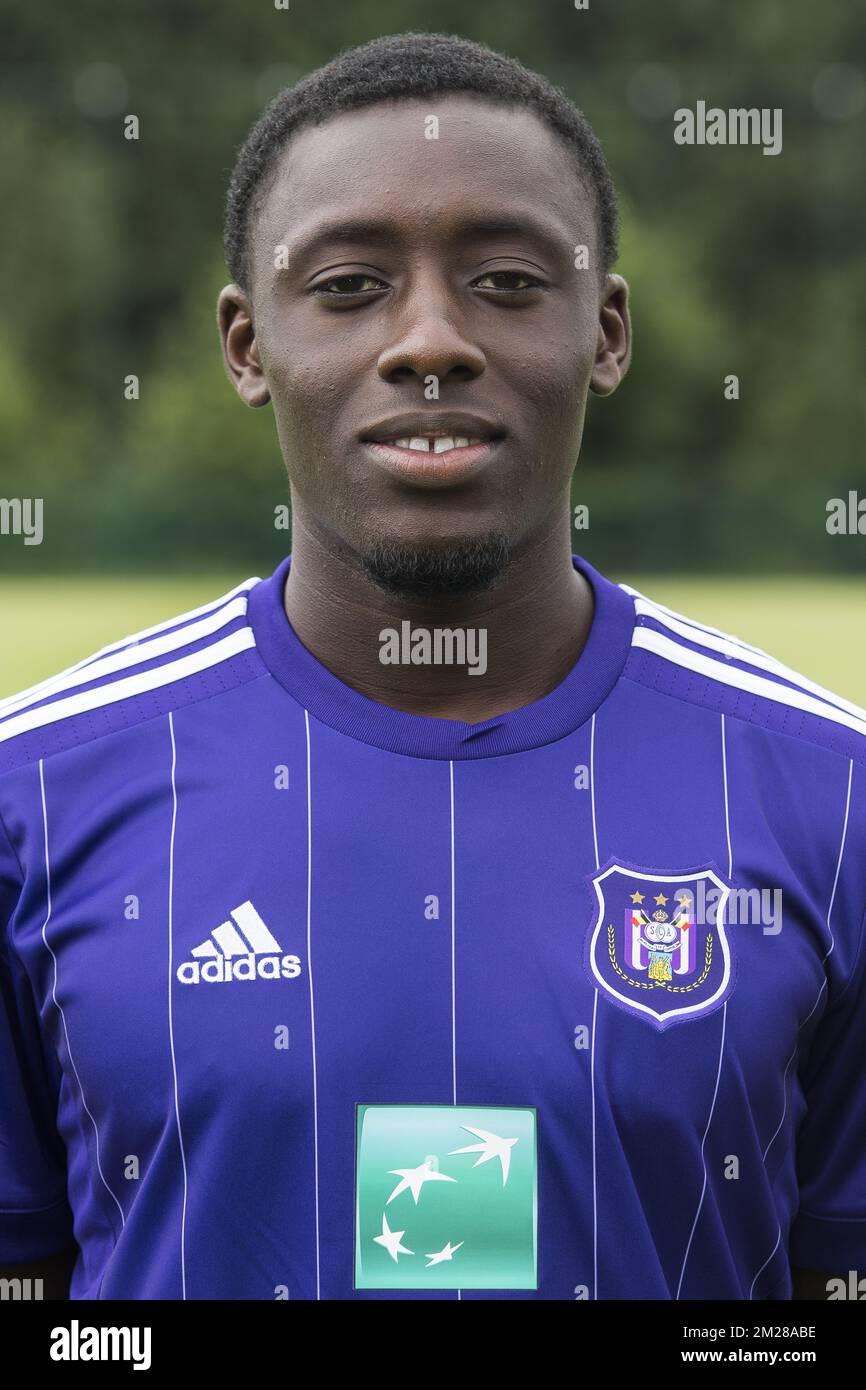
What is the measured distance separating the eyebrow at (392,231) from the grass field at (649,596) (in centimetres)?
1095

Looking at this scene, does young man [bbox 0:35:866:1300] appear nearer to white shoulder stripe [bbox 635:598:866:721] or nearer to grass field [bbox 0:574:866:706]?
white shoulder stripe [bbox 635:598:866:721]

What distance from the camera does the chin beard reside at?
1.94m

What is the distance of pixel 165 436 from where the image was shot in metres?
23.6

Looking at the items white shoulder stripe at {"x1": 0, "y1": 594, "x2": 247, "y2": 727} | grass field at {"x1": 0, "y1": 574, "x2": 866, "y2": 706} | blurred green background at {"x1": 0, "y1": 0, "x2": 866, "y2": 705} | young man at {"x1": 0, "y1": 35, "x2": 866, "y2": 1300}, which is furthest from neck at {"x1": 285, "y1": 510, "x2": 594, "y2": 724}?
blurred green background at {"x1": 0, "y1": 0, "x2": 866, "y2": 705}

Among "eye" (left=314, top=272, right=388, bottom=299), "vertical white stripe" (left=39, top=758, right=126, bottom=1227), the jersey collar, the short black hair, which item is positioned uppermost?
the short black hair

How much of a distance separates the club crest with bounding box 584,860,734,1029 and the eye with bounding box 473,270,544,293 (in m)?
0.68

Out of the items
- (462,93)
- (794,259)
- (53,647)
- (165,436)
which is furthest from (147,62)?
(462,93)

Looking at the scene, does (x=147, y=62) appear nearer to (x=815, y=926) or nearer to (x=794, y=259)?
(x=794, y=259)

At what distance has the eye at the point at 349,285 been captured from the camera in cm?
193

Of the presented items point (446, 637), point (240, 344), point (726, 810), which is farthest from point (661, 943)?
point (240, 344)

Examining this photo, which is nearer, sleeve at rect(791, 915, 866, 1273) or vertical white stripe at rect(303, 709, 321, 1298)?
vertical white stripe at rect(303, 709, 321, 1298)

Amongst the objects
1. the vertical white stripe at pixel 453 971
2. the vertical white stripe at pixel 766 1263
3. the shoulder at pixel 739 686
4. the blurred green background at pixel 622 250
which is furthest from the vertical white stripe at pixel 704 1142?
the blurred green background at pixel 622 250

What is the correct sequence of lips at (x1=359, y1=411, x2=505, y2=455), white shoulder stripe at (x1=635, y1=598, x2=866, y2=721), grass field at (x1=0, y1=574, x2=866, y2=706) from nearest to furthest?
lips at (x1=359, y1=411, x2=505, y2=455) < white shoulder stripe at (x1=635, y1=598, x2=866, y2=721) < grass field at (x1=0, y1=574, x2=866, y2=706)

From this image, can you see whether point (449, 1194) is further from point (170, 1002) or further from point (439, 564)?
point (439, 564)
